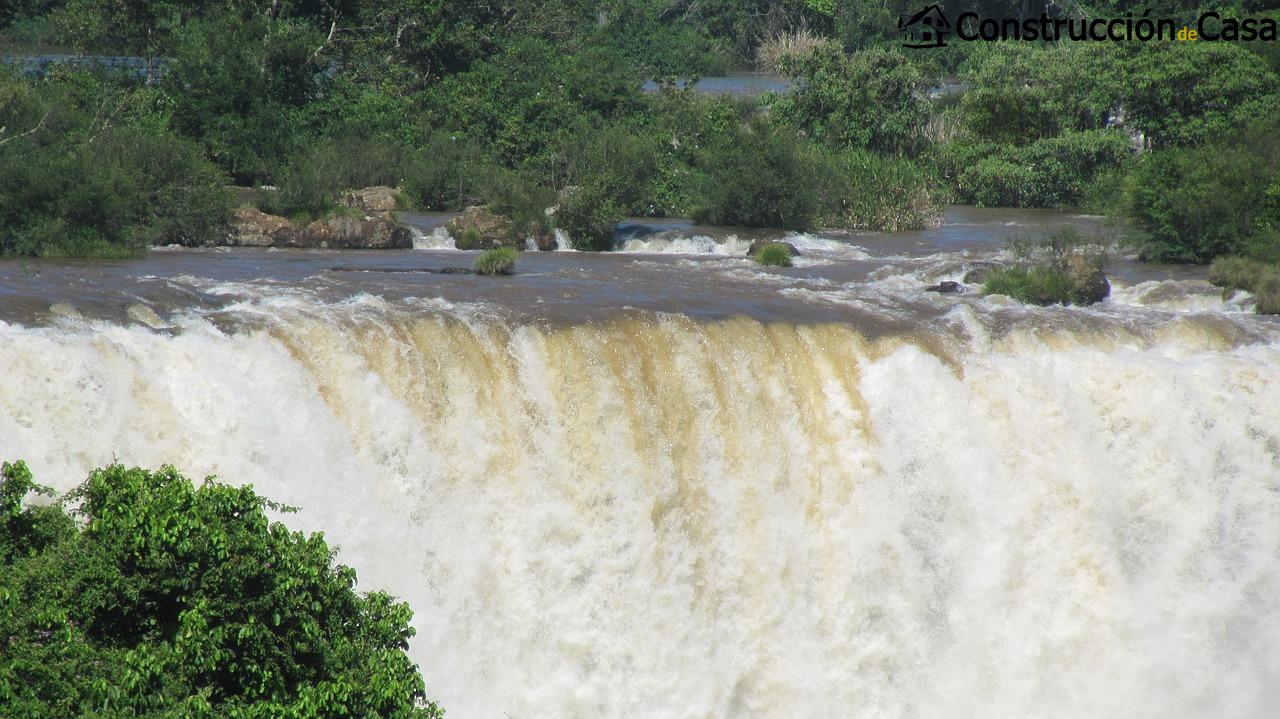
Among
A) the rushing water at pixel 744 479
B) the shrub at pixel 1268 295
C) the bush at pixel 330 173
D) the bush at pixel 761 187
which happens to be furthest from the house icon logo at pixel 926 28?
the rushing water at pixel 744 479

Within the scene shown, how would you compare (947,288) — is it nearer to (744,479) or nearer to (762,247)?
(762,247)

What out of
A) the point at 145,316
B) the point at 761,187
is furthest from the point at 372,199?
the point at 145,316

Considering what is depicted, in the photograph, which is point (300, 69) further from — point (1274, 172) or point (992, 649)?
point (992, 649)

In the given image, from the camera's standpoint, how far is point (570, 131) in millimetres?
36719

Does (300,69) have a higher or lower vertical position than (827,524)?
higher

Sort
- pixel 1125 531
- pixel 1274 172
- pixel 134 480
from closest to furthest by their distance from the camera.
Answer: pixel 134 480 → pixel 1125 531 → pixel 1274 172

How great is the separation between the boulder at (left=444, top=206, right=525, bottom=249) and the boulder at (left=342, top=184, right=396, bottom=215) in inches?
98.6

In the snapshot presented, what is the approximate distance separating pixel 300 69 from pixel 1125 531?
83.8 feet

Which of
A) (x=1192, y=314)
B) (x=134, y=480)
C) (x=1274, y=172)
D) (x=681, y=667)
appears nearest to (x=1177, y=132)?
(x=1274, y=172)

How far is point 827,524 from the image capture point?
1709cm

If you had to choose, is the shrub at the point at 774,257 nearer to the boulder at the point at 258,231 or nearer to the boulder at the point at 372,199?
the boulder at the point at 258,231

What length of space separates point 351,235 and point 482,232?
2.79m

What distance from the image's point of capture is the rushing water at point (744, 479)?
1512 centimetres

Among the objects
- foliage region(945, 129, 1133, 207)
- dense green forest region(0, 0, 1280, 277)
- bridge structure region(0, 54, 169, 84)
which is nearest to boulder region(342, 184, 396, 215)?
dense green forest region(0, 0, 1280, 277)
